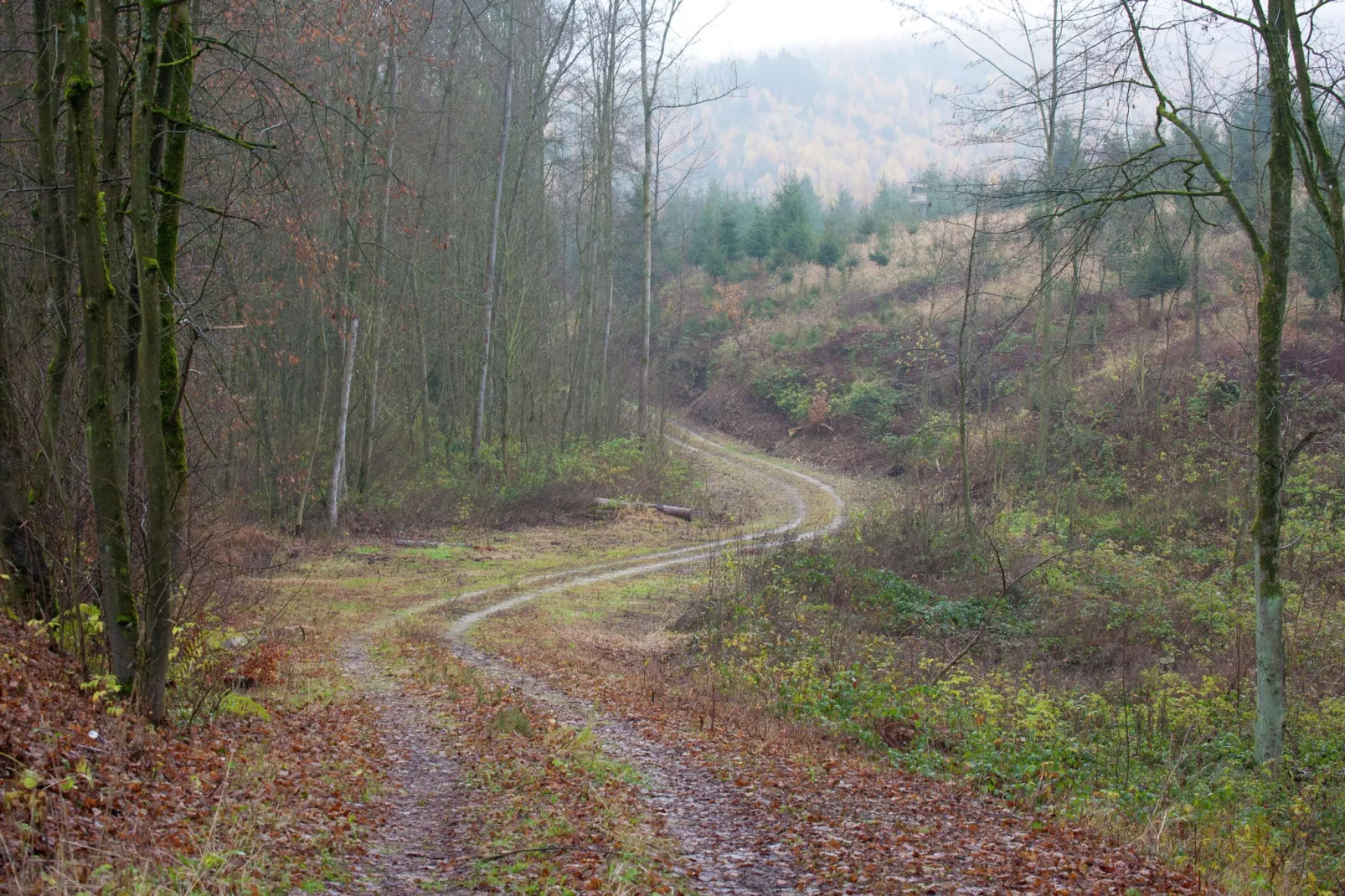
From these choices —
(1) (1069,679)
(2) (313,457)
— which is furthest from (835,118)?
(1) (1069,679)

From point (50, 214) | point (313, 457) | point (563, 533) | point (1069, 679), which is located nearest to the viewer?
point (50, 214)

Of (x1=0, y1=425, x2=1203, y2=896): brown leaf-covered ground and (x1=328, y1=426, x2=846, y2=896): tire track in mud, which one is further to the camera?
(x1=328, y1=426, x2=846, y2=896): tire track in mud

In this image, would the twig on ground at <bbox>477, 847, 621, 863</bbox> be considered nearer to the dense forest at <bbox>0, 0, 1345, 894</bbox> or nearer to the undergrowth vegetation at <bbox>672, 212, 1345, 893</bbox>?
the dense forest at <bbox>0, 0, 1345, 894</bbox>

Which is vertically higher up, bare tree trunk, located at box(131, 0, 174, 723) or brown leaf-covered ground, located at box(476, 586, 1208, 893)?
bare tree trunk, located at box(131, 0, 174, 723)

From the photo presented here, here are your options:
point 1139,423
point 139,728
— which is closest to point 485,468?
point 1139,423

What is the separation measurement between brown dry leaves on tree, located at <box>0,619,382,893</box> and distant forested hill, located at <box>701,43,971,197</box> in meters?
106

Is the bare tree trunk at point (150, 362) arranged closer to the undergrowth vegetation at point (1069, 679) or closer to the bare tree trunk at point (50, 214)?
the bare tree trunk at point (50, 214)

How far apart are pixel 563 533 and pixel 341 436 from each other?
5945mm

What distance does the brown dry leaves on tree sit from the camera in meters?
3.77

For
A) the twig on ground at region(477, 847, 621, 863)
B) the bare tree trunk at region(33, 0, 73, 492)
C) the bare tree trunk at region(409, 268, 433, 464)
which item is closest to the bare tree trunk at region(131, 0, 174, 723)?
the bare tree trunk at region(33, 0, 73, 492)

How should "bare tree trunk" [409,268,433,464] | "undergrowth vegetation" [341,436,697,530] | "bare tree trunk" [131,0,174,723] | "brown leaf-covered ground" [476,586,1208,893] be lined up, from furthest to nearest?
"bare tree trunk" [409,268,433,464] → "undergrowth vegetation" [341,436,697,530] → "bare tree trunk" [131,0,174,723] → "brown leaf-covered ground" [476,586,1208,893]

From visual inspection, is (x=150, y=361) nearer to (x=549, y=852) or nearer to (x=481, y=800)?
(x=481, y=800)

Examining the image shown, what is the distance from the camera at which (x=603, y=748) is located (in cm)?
738

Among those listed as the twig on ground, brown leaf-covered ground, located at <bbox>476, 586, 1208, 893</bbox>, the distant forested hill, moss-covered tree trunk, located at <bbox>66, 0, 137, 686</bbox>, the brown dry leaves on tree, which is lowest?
brown leaf-covered ground, located at <bbox>476, 586, 1208, 893</bbox>
